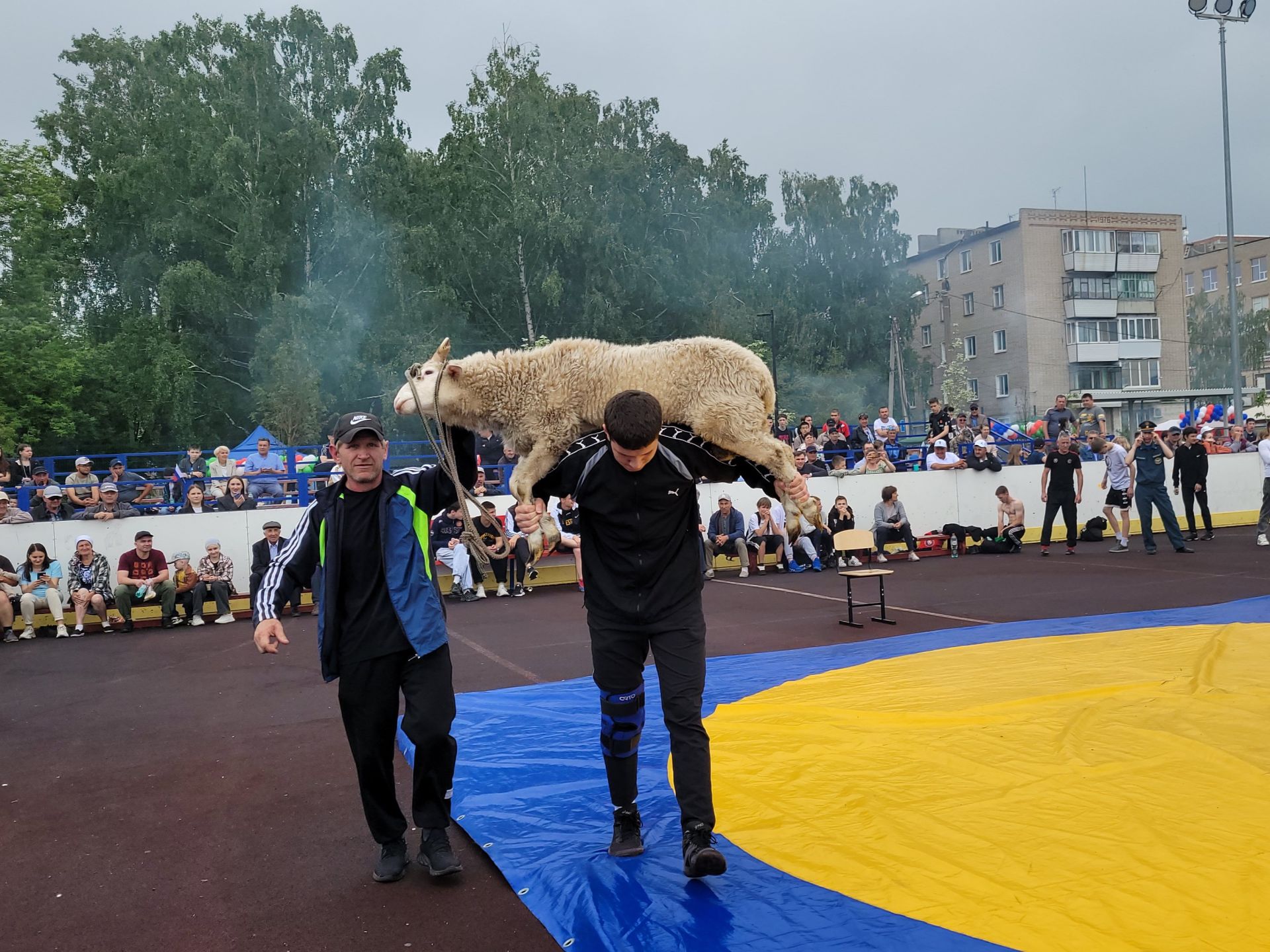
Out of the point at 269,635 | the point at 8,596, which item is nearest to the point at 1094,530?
the point at 269,635

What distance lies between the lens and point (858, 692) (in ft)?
21.8

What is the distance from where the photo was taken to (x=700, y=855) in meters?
3.62

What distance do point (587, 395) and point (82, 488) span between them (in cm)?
1402

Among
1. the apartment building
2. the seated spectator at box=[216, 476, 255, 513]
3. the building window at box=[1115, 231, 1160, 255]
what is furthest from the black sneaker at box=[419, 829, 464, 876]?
the building window at box=[1115, 231, 1160, 255]

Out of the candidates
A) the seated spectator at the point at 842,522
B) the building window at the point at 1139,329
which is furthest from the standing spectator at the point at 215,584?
the building window at the point at 1139,329

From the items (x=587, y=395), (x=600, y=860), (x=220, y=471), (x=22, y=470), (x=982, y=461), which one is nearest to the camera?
(x=600, y=860)

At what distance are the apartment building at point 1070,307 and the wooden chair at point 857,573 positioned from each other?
43.7 meters

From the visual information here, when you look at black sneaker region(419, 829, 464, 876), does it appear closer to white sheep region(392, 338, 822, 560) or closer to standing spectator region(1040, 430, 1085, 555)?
white sheep region(392, 338, 822, 560)

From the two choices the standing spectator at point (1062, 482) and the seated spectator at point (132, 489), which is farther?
the standing spectator at point (1062, 482)

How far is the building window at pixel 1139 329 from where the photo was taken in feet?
182

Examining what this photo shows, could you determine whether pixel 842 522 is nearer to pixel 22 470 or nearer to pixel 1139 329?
pixel 22 470

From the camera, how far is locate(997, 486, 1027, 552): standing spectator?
18.4 metres

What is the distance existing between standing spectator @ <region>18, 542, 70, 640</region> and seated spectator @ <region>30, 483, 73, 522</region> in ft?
2.06

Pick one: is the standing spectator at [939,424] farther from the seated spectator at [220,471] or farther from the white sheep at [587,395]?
the white sheep at [587,395]
